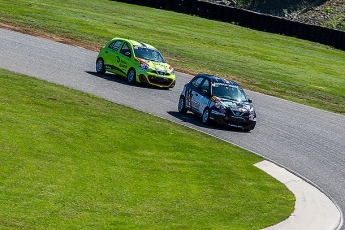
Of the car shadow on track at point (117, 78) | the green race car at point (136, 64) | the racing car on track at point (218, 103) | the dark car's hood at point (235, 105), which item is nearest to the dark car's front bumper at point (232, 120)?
the racing car on track at point (218, 103)

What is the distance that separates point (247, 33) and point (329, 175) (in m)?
30.7

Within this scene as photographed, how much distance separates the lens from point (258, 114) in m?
25.7

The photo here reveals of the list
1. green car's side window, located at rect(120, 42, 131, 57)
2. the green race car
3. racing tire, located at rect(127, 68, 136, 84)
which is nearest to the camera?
the green race car

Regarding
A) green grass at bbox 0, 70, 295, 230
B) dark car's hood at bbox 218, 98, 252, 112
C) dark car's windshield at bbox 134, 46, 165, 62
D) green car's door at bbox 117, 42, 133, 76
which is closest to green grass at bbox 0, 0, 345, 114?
dark car's windshield at bbox 134, 46, 165, 62

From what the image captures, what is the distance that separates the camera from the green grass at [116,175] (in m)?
12.2

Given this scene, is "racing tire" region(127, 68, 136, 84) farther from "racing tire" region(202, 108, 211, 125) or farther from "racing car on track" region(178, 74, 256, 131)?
"racing tire" region(202, 108, 211, 125)

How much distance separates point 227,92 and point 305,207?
888 centimetres

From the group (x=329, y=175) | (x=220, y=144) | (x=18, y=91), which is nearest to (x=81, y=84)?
(x=18, y=91)

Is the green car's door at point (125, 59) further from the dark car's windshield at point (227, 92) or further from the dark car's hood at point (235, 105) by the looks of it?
the dark car's hood at point (235, 105)

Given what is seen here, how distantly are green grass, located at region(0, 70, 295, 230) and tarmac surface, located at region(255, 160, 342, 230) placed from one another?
234 millimetres

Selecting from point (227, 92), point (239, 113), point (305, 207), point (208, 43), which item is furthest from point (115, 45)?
point (305, 207)

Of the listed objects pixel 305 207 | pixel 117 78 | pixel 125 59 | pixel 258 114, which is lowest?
pixel 117 78

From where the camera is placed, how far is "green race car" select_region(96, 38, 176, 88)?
91.6 ft

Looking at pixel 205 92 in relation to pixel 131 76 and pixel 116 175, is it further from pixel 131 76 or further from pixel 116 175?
pixel 116 175
